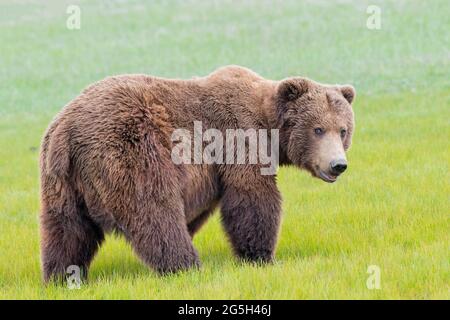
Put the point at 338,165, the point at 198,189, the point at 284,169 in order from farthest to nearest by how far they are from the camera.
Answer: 1. the point at 284,169
2. the point at 198,189
3. the point at 338,165

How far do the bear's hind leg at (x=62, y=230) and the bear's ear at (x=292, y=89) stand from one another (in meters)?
1.99

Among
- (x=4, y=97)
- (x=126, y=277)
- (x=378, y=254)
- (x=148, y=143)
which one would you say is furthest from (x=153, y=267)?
(x=4, y=97)

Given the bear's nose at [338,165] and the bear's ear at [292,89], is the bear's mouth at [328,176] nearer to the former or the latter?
the bear's nose at [338,165]

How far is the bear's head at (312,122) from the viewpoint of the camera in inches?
269

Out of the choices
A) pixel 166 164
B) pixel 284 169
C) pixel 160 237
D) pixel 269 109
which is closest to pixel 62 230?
pixel 160 237

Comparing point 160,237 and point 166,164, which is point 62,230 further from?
point 166,164

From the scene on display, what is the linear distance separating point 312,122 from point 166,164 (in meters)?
1.39

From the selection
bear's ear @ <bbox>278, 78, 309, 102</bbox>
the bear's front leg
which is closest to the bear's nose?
the bear's front leg

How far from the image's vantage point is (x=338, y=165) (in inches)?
260

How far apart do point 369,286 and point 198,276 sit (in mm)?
1310

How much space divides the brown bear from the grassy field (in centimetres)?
36

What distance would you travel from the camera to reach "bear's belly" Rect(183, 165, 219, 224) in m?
6.63

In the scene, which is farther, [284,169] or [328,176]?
[284,169]

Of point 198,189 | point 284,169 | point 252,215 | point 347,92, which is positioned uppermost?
point 347,92
